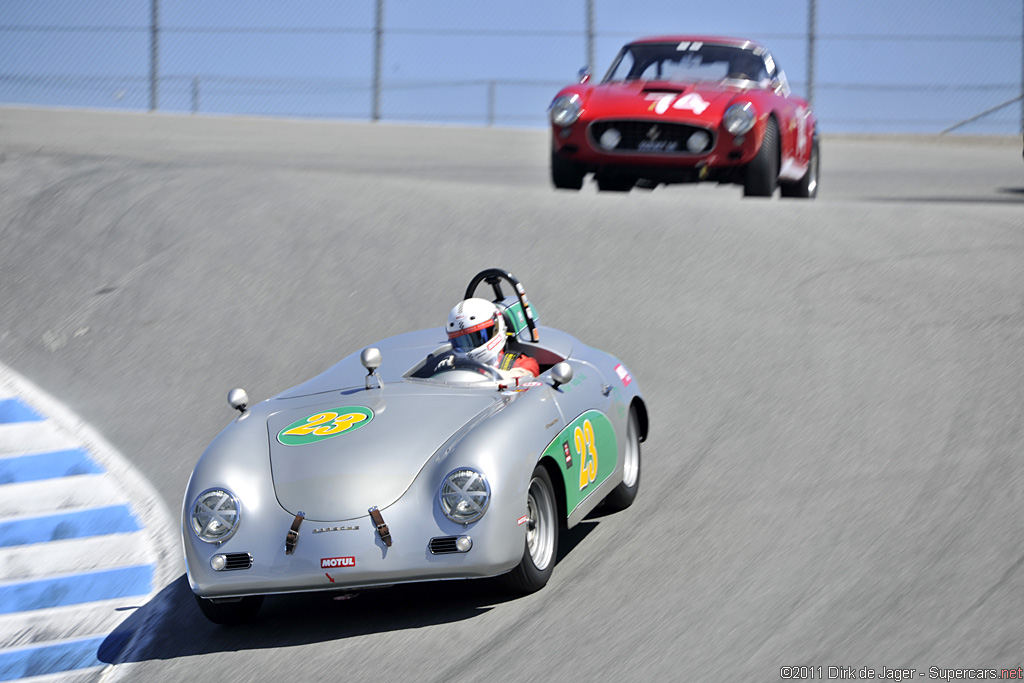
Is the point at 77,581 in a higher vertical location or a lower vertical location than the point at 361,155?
lower

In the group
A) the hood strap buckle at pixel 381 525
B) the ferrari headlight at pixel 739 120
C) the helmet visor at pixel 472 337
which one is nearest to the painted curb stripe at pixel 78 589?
the hood strap buckle at pixel 381 525

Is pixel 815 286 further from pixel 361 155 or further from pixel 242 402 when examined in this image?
pixel 361 155

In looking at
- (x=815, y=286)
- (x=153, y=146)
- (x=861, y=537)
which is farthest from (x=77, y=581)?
(x=153, y=146)

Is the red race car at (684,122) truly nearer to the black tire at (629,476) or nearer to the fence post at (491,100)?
the black tire at (629,476)

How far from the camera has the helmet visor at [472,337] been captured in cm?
592

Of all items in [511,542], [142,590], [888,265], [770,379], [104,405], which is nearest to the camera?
[511,542]

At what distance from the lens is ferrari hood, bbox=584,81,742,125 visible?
32.0ft

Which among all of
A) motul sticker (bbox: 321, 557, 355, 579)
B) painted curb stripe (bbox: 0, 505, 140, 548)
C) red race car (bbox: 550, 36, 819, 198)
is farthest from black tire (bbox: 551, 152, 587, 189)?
motul sticker (bbox: 321, 557, 355, 579)

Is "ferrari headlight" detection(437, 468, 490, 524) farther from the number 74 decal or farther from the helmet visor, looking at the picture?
the number 74 decal

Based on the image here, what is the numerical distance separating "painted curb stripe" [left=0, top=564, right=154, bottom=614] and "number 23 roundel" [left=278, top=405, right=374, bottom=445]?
1.13 metres

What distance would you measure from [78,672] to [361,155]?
1148 centimetres

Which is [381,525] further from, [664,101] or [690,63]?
[690,63]

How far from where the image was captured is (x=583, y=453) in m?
5.61

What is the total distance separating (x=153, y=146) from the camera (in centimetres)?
1515
